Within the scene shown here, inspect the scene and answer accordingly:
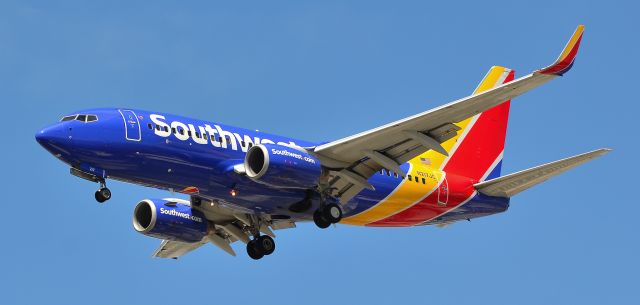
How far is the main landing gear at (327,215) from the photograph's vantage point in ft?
157

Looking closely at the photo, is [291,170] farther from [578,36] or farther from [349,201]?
[578,36]

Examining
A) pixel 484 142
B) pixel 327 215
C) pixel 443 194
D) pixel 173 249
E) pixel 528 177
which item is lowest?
pixel 327 215

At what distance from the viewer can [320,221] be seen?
4794 cm

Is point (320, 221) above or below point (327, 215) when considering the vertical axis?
below

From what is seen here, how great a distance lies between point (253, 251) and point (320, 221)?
15.6ft

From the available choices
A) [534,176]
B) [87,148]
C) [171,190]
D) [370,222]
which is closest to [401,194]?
[370,222]

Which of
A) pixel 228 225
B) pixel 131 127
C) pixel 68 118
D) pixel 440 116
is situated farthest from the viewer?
pixel 228 225

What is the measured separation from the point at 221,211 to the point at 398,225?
298 inches

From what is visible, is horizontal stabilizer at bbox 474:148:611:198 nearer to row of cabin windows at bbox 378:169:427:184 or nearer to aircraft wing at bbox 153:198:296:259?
row of cabin windows at bbox 378:169:427:184

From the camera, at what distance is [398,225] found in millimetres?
52625

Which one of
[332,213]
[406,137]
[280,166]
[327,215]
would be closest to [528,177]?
[406,137]

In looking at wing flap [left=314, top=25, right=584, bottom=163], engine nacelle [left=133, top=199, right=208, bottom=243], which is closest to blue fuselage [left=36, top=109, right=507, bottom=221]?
wing flap [left=314, top=25, right=584, bottom=163]

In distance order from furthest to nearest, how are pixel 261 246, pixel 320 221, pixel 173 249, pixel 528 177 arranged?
pixel 173 249 < pixel 261 246 < pixel 528 177 < pixel 320 221

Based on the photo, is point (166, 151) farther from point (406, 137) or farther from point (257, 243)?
point (406, 137)
